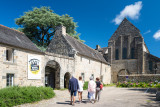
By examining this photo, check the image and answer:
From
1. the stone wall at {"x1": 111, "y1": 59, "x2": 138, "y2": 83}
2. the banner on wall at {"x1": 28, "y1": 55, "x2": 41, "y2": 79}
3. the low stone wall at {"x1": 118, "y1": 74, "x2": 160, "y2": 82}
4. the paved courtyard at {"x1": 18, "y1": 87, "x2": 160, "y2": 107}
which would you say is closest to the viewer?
the paved courtyard at {"x1": 18, "y1": 87, "x2": 160, "y2": 107}

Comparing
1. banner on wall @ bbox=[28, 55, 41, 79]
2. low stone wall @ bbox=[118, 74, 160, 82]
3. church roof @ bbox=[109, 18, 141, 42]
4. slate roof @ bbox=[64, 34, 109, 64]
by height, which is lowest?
low stone wall @ bbox=[118, 74, 160, 82]

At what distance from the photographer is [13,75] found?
478 inches

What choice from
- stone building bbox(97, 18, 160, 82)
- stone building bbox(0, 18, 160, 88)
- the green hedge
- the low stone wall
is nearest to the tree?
stone building bbox(0, 18, 160, 88)

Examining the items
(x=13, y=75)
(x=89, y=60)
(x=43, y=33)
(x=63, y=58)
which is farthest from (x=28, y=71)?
(x=43, y=33)

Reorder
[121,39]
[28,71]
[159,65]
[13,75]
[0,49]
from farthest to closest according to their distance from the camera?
[121,39]
[159,65]
[28,71]
[13,75]
[0,49]

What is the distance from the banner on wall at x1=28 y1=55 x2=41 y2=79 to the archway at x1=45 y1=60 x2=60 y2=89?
2.32 metres

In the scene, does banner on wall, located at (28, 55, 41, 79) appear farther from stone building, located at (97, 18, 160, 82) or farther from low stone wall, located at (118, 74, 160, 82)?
stone building, located at (97, 18, 160, 82)

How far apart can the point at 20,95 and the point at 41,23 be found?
20.6 metres

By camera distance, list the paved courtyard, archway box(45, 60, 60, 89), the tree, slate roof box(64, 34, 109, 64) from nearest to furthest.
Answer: the paved courtyard < archway box(45, 60, 60, 89) < slate roof box(64, 34, 109, 64) < the tree

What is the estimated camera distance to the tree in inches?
1069

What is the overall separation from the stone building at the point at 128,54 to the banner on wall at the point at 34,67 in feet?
68.8

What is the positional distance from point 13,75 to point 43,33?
18.5 m

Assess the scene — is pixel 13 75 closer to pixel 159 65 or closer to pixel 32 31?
pixel 32 31

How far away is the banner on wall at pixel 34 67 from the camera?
1355cm
